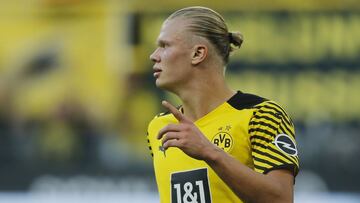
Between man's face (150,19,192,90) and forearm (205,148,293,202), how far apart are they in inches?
22.4

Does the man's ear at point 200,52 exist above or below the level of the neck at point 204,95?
above

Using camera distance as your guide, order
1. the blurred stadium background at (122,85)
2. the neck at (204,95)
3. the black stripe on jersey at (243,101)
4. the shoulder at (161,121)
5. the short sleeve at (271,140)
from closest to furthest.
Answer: the short sleeve at (271,140)
the black stripe on jersey at (243,101)
the neck at (204,95)
the shoulder at (161,121)
the blurred stadium background at (122,85)

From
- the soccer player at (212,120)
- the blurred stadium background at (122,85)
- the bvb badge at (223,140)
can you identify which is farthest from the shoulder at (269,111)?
the blurred stadium background at (122,85)

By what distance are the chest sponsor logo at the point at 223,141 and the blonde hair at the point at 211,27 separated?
0.35m

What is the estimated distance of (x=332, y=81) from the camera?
35.3 ft

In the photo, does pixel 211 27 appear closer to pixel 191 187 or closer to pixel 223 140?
pixel 223 140

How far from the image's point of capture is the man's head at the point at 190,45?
4480 mm

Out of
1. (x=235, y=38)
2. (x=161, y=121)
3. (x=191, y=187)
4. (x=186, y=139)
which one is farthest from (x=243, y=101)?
(x=186, y=139)

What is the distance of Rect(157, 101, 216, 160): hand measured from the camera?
3.92m

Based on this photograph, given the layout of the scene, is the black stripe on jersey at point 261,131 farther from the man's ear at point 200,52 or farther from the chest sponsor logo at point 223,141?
the man's ear at point 200,52

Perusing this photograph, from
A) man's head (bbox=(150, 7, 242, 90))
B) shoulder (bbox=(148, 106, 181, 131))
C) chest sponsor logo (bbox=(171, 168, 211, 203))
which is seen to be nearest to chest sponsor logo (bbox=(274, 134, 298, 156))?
chest sponsor logo (bbox=(171, 168, 211, 203))

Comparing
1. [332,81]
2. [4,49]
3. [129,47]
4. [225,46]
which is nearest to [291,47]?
[332,81]

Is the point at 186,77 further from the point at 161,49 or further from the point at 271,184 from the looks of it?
the point at 271,184

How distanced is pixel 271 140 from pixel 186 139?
1.47 feet
